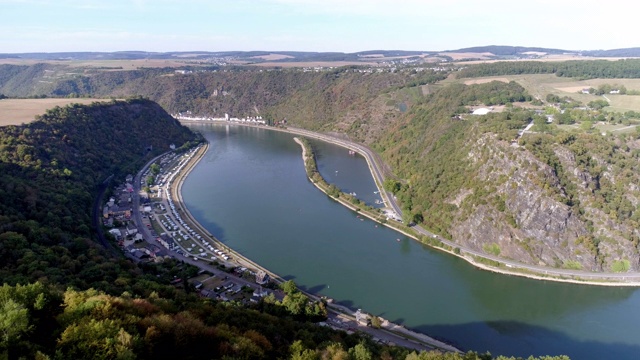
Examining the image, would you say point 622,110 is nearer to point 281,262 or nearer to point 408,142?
point 408,142

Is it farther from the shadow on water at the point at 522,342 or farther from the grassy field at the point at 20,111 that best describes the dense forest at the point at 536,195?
the grassy field at the point at 20,111

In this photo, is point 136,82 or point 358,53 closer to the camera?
point 136,82

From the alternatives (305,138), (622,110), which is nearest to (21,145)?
(305,138)

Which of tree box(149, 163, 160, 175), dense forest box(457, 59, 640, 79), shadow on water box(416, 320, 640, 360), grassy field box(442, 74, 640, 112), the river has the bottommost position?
shadow on water box(416, 320, 640, 360)

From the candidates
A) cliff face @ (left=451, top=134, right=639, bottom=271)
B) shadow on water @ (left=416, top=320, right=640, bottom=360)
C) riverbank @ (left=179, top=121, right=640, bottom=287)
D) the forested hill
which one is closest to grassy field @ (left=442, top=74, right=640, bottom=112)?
cliff face @ (left=451, top=134, right=639, bottom=271)

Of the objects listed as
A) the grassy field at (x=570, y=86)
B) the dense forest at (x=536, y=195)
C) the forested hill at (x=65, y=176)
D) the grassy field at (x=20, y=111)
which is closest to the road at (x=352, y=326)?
the forested hill at (x=65, y=176)

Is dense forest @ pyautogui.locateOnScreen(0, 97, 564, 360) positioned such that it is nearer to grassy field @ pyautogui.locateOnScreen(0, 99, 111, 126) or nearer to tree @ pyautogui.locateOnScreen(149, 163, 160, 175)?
grassy field @ pyautogui.locateOnScreen(0, 99, 111, 126)
